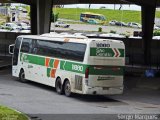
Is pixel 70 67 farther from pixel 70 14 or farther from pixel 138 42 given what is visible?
pixel 70 14

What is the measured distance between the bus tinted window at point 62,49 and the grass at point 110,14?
105 meters

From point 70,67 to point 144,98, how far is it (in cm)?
429

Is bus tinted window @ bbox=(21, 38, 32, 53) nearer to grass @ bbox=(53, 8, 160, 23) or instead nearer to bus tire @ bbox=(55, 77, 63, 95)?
bus tire @ bbox=(55, 77, 63, 95)

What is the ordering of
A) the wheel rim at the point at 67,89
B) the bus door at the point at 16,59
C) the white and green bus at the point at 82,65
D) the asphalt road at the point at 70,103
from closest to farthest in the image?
the asphalt road at the point at 70,103 → the white and green bus at the point at 82,65 → the wheel rim at the point at 67,89 → the bus door at the point at 16,59

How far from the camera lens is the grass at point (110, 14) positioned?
135m

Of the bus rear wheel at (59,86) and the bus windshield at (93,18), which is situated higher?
the bus rear wheel at (59,86)

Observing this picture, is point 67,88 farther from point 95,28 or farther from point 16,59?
point 95,28

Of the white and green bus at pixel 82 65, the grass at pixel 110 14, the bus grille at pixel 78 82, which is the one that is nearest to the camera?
the white and green bus at pixel 82 65

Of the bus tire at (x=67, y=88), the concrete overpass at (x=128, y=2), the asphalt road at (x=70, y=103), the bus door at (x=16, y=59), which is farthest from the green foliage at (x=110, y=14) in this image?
the bus tire at (x=67, y=88)

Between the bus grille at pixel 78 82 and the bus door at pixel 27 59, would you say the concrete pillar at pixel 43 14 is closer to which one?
the bus door at pixel 27 59

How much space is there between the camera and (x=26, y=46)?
1174 inches

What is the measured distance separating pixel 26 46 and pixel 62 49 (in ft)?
16.9

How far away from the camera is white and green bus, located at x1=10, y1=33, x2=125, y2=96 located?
74.9 ft

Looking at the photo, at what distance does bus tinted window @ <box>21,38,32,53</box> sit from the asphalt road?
2161 millimetres
